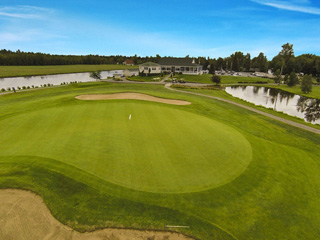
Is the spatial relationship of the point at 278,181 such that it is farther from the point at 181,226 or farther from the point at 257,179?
the point at 181,226

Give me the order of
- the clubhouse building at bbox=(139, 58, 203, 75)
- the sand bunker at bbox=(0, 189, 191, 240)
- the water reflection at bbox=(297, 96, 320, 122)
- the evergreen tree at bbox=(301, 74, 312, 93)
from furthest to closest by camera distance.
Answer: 1. the clubhouse building at bbox=(139, 58, 203, 75)
2. the evergreen tree at bbox=(301, 74, 312, 93)
3. the water reflection at bbox=(297, 96, 320, 122)
4. the sand bunker at bbox=(0, 189, 191, 240)

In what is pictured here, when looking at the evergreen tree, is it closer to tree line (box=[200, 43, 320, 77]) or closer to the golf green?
tree line (box=[200, 43, 320, 77])

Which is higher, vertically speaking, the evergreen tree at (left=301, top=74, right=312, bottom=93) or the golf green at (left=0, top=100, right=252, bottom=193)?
the evergreen tree at (left=301, top=74, right=312, bottom=93)

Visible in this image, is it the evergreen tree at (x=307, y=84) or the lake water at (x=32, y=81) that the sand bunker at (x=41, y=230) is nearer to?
the evergreen tree at (x=307, y=84)

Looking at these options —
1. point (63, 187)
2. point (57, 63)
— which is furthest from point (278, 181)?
point (57, 63)

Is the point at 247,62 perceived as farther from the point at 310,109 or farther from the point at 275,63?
the point at 310,109

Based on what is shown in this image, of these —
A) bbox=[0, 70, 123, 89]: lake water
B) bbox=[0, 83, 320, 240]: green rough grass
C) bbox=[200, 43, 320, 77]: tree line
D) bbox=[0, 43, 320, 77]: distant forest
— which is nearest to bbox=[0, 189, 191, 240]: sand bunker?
bbox=[0, 83, 320, 240]: green rough grass

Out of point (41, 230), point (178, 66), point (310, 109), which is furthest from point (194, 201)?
point (178, 66)

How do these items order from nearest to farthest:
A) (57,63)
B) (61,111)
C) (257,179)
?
(257,179)
(61,111)
(57,63)
